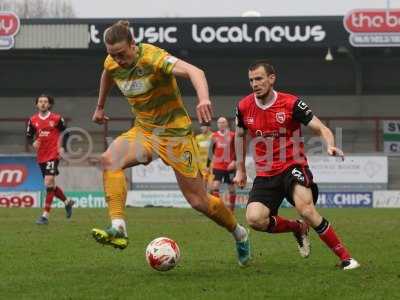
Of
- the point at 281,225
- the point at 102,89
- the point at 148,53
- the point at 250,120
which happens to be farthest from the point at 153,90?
the point at 281,225

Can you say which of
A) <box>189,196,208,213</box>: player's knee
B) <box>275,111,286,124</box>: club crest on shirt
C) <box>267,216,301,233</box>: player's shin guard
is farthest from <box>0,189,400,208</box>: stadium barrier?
<box>189,196,208,213</box>: player's knee

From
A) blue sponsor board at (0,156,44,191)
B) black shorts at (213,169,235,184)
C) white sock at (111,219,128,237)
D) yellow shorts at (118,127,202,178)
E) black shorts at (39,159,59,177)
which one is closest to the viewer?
white sock at (111,219,128,237)

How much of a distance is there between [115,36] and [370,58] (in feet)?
89.4

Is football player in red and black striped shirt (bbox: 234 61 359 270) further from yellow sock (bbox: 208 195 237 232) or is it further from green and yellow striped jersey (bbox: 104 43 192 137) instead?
green and yellow striped jersey (bbox: 104 43 192 137)

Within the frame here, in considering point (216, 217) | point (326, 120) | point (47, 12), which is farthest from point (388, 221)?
point (47, 12)

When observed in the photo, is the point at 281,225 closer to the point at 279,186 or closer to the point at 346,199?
the point at 279,186

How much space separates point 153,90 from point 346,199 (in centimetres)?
1935

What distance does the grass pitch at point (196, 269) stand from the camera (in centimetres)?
740

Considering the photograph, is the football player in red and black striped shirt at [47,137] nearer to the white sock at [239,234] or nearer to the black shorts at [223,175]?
the black shorts at [223,175]

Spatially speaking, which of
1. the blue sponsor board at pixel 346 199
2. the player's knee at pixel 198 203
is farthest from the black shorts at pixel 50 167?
the blue sponsor board at pixel 346 199

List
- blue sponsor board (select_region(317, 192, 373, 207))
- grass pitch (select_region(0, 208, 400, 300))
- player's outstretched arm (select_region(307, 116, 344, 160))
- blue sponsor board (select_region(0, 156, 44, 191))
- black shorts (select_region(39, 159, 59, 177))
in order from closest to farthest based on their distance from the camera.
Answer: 1. grass pitch (select_region(0, 208, 400, 300))
2. player's outstretched arm (select_region(307, 116, 344, 160))
3. black shorts (select_region(39, 159, 59, 177))
4. blue sponsor board (select_region(317, 192, 373, 207))
5. blue sponsor board (select_region(0, 156, 44, 191))

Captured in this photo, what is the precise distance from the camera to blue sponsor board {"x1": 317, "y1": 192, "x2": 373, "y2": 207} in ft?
89.3

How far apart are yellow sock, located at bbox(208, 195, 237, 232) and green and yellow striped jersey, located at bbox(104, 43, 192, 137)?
0.71 meters

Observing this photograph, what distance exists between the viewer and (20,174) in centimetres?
2766
